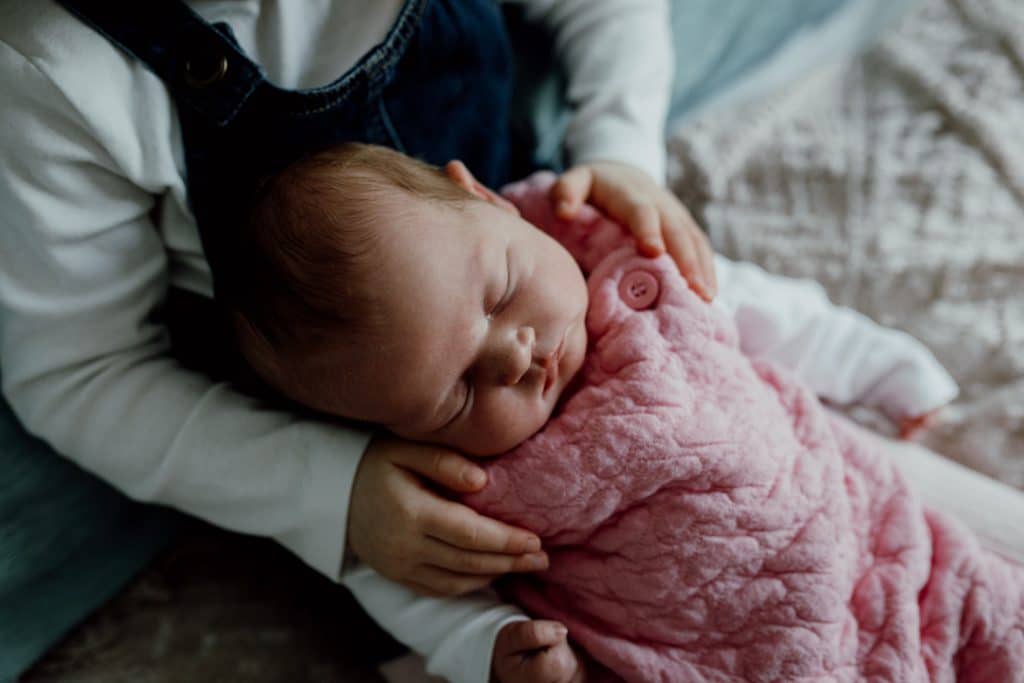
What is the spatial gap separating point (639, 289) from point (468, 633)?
1.02ft

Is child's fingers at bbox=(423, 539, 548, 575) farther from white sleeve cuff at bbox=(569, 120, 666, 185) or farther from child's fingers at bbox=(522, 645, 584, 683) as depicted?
white sleeve cuff at bbox=(569, 120, 666, 185)

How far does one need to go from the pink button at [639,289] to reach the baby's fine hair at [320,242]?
16 centimetres

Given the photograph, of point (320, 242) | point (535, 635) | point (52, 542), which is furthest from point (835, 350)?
point (52, 542)

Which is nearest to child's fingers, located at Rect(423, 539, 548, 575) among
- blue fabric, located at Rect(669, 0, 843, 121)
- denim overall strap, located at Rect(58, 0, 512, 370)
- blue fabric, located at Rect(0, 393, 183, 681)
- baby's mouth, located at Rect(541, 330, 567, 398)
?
baby's mouth, located at Rect(541, 330, 567, 398)

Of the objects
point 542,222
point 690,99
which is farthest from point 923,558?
point 690,99

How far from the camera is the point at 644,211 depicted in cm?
73

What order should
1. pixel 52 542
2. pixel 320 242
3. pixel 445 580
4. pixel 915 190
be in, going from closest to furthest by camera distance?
pixel 320 242 → pixel 445 580 → pixel 52 542 → pixel 915 190

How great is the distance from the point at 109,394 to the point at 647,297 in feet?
1.48

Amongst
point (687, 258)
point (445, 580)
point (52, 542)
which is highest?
point (687, 258)

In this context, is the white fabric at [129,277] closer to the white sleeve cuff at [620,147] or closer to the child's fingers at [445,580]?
the child's fingers at [445,580]

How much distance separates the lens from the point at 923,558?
0.67 m

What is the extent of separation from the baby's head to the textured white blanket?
44cm

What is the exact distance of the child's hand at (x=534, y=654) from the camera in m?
0.63

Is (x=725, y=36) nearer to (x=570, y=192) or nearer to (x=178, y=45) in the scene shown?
(x=570, y=192)
